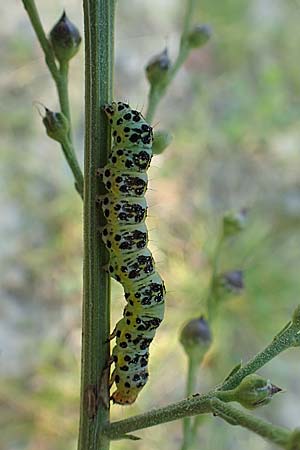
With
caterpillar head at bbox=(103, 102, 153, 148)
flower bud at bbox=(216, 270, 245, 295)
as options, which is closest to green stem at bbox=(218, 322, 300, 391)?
caterpillar head at bbox=(103, 102, 153, 148)

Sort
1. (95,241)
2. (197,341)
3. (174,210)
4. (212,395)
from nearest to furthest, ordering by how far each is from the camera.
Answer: (212,395) < (95,241) < (197,341) < (174,210)

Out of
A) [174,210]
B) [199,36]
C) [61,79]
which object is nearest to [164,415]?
[61,79]

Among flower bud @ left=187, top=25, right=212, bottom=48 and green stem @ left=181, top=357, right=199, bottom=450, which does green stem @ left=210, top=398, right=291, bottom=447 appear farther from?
flower bud @ left=187, top=25, right=212, bottom=48

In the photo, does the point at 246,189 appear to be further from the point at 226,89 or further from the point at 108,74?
the point at 108,74

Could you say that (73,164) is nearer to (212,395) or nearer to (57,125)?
(57,125)

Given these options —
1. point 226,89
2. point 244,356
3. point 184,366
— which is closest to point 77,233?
point 184,366

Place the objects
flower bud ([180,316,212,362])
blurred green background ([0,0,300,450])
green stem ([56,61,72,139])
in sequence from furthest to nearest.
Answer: blurred green background ([0,0,300,450]) → flower bud ([180,316,212,362]) → green stem ([56,61,72,139])

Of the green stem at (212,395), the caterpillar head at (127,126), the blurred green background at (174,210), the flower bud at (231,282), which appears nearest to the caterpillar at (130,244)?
the caterpillar head at (127,126)
